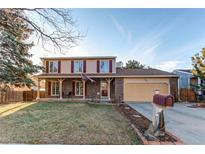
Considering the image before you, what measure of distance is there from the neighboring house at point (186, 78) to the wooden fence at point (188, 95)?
227 mm

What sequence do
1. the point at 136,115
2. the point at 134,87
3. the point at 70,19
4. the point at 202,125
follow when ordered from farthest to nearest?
the point at 134,87 → the point at 136,115 → the point at 70,19 → the point at 202,125

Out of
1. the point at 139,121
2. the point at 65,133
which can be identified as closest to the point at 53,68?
the point at 139,121

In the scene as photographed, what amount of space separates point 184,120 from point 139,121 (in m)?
1.51

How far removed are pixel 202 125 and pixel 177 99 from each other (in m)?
1.20

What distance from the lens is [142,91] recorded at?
7227mm

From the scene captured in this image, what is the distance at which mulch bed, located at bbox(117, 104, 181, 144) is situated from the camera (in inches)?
176

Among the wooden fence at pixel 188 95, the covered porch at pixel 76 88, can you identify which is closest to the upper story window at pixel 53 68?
the covered porch at pixel 76 88

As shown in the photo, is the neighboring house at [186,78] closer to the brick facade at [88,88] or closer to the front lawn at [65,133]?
the front lawn at [65,133]

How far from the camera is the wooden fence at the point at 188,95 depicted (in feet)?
23.6

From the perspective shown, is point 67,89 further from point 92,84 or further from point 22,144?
point 22,144

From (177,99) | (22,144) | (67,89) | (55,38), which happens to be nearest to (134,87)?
(177,99)

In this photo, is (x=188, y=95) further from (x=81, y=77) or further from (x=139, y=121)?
(x=81, y=77)

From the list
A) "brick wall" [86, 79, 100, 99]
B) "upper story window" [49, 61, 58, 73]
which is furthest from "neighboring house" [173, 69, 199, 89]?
"upper story window" [49, 61, 58, 73]
